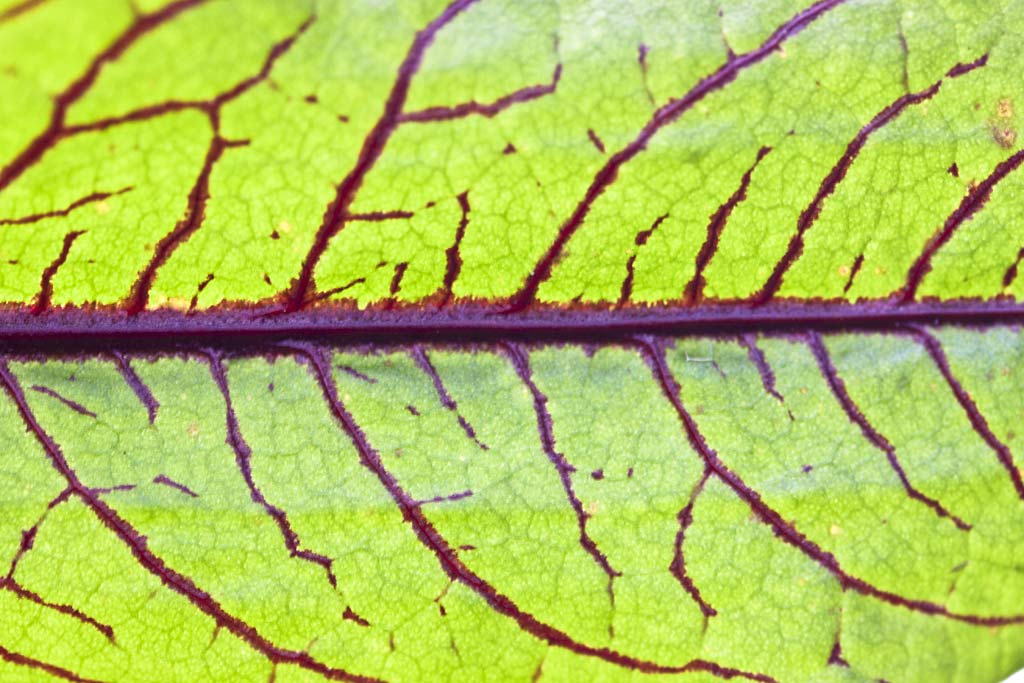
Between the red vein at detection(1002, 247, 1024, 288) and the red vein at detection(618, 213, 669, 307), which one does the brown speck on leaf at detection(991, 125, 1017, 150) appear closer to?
the red vein at detection(1002, 247, 1024, 288)

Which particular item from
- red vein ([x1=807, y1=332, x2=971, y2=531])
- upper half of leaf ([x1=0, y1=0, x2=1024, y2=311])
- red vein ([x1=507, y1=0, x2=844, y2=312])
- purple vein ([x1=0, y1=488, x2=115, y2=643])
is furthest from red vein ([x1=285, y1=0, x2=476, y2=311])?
red vein ([x1=807, y1=332, x2=971, y2=531])

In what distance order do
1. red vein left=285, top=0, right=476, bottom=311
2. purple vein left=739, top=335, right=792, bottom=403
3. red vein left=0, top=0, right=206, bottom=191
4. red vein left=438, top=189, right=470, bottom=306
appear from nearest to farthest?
red vein left=0, top=0, right=206, bottom=191
red vein left=285, top=0, right=476, bottom=311
red vein left=438, top=189, right=470, bottom=306
purple vein left=739, top=335, right=792, bottom=403

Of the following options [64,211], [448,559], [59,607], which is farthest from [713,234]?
[59,607]

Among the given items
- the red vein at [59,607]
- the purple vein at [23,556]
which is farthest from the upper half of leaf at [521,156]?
the red vein at [59,607]

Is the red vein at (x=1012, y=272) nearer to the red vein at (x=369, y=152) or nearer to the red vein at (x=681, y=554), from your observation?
the red vein at (x=681, y=554)

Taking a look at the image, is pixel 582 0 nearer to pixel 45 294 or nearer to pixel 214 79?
pixel 214 79

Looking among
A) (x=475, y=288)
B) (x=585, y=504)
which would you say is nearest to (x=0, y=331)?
(x=475, y=288)
